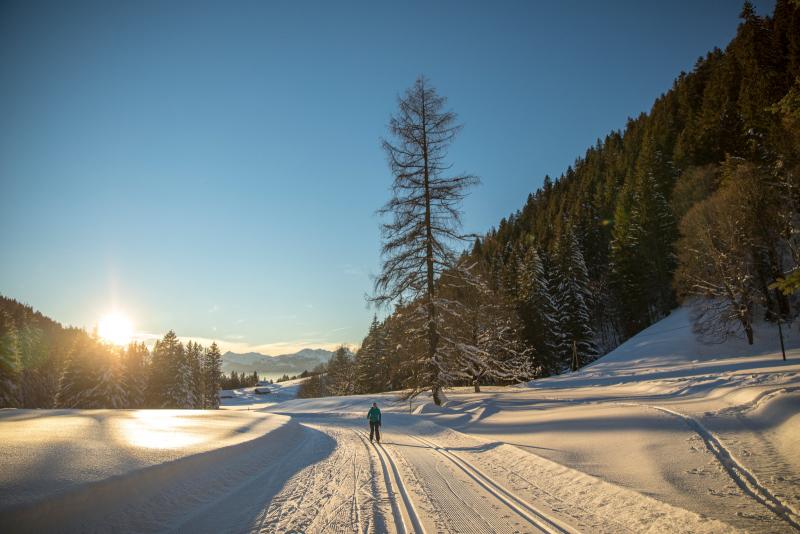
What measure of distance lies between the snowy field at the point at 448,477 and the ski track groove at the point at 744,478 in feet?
0.08

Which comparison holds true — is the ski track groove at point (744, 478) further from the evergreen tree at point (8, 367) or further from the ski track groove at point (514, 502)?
the evergreen tree at point (8, 367)

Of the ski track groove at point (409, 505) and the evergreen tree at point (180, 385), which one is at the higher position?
the ski track groove at point (409, 505)

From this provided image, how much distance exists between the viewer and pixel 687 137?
47.2 metres

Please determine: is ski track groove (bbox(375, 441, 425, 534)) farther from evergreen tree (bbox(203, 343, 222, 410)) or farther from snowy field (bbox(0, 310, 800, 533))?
evergreen tree (bbox(203, 343, 222, 410))

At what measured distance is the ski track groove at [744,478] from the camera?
479cm

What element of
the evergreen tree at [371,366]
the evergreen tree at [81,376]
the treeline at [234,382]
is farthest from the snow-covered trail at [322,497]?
the treeline at [234,382]

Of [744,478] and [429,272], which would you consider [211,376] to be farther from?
[744,478]

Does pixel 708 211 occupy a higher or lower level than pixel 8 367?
higher

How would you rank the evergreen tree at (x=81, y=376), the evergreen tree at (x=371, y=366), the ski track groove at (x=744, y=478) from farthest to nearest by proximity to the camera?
the evergreen tree at (x=371, y=366) < the evergreen tree at (x=81, y=376) < the ski track groove at (x=744, y=478)

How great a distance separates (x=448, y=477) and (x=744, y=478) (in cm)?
497

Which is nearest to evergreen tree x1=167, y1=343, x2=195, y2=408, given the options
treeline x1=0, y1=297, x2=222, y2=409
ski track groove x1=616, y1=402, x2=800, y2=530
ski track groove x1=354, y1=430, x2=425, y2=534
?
treeline x1=0, y1=297, x2=222, y2=409

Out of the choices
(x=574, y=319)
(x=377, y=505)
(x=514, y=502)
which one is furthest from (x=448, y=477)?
(x=574, y=319)

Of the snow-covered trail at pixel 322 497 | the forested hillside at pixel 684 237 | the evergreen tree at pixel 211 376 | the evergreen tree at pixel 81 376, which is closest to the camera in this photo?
the snow-covered trail at pixel 322 497

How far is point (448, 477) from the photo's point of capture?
7.79m
